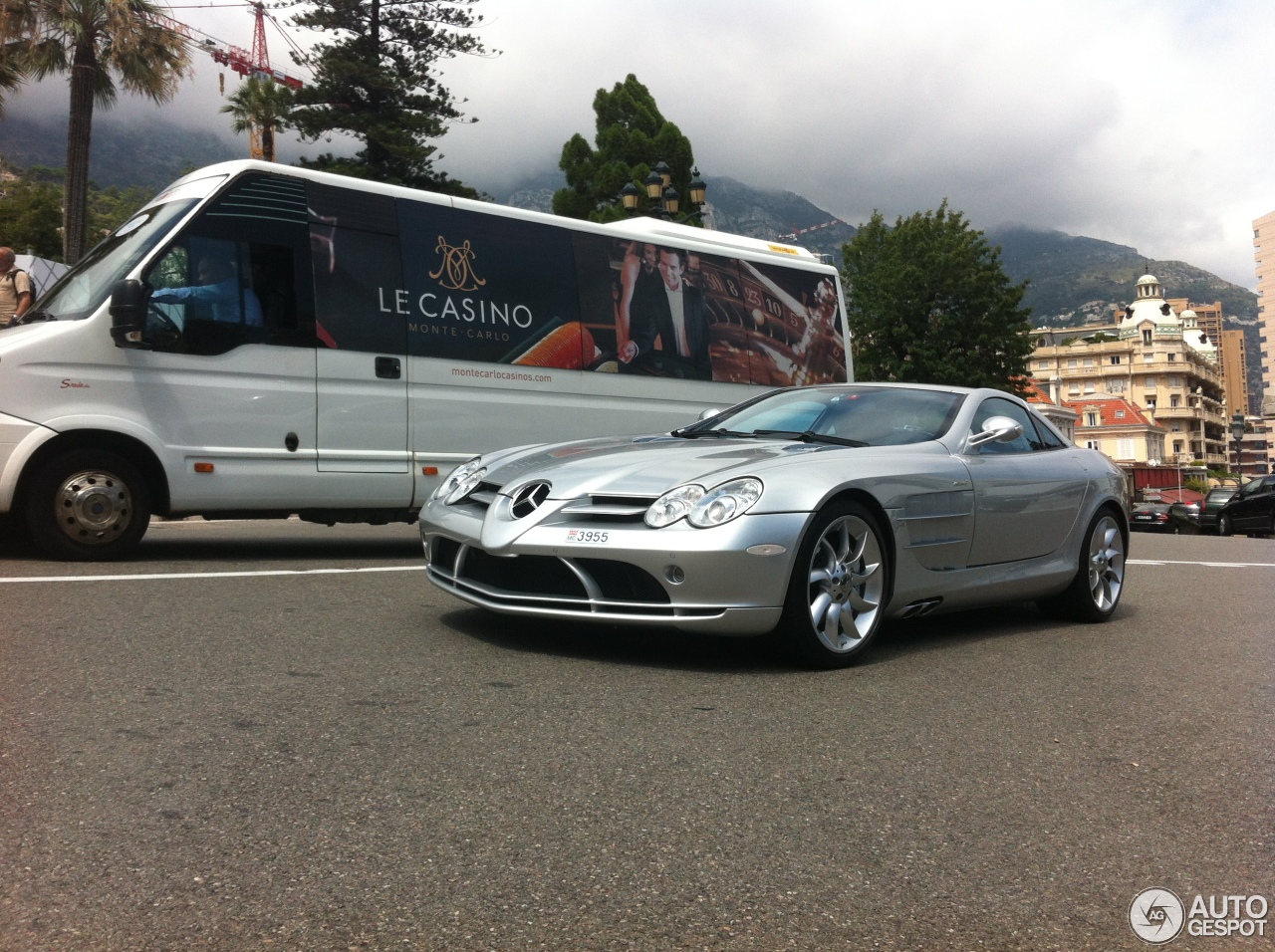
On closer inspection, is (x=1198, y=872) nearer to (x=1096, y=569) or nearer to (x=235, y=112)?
(x=1096, y=569)

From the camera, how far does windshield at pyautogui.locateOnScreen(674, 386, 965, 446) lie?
19.0ft

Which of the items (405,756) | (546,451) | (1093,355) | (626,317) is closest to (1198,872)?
(405,756)

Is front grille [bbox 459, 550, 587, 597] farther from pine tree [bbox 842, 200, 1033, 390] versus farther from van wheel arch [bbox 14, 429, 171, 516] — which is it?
pine tree [bbox 842, 200, 1033, 390]

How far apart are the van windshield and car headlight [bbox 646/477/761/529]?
4747mm

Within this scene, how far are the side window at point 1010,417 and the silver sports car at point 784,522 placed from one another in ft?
0.05

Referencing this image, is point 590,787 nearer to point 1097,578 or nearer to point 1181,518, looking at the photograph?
point 1097,578

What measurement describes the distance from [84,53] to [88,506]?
734 inches

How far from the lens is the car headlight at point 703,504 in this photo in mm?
4625

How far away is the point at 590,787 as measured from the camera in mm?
3143

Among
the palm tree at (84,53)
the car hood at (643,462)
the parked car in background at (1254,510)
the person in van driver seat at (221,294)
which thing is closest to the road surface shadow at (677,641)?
the car hood at (643,462)

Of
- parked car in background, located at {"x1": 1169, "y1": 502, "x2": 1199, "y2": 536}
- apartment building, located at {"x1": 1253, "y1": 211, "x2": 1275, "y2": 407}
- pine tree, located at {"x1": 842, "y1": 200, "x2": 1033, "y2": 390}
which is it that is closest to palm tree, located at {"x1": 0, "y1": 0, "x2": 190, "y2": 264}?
pine tree, located at {"x1": 842, "y1": 200, "x2": 1033, "y2": 390}

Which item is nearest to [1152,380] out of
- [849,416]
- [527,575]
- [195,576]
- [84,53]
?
[84,53]

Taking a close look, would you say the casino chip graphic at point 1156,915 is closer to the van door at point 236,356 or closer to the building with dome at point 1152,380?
the van door at point 236,356

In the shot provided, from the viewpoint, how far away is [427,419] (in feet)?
29.8
